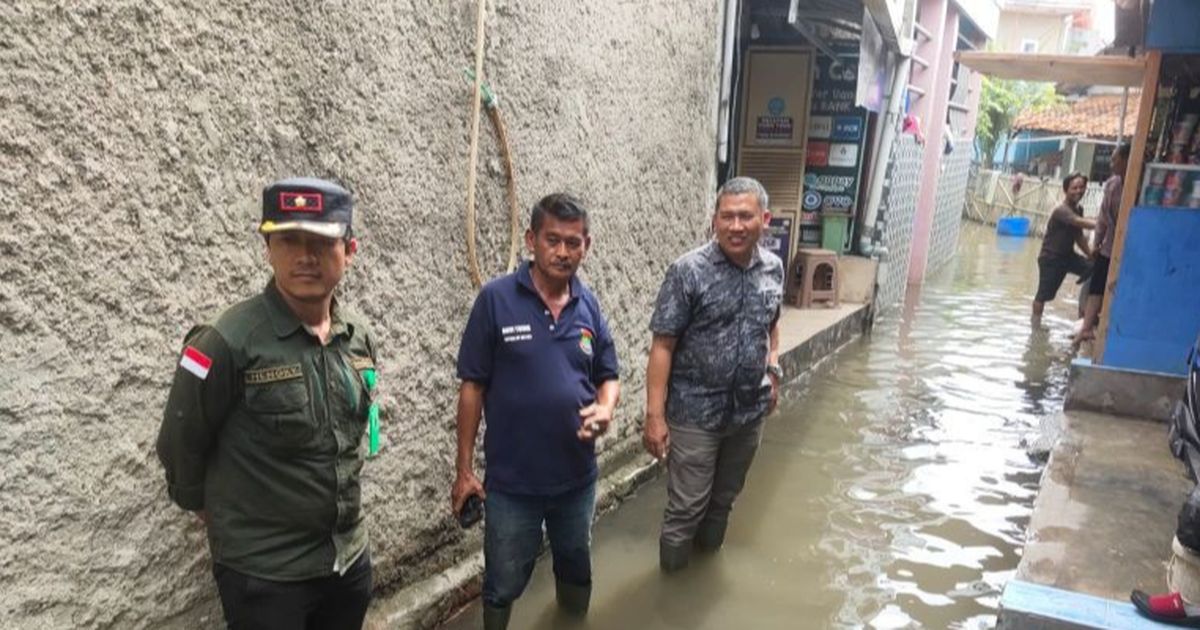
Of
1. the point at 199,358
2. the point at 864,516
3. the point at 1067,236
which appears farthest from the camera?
the point at 1067,236

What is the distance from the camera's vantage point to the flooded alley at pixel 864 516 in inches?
139

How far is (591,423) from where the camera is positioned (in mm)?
2785

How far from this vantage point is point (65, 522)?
190cm

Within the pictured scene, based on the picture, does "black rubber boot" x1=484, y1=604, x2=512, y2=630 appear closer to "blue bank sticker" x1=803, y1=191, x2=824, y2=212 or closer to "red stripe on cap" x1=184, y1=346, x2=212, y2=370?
"red stripe on cap" x1=184, y1=346, x2=212, y2=370

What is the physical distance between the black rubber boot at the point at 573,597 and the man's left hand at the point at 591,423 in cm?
80

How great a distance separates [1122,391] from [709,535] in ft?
11.1

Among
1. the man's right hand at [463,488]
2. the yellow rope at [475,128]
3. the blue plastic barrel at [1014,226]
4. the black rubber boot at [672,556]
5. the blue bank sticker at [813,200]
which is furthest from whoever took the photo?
the blue plastic barrel at [1014,226]

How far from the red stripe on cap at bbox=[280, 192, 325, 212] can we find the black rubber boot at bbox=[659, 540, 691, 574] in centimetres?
253

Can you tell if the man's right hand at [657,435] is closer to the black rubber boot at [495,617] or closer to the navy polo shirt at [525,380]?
the navy polo shirt at [525,380]

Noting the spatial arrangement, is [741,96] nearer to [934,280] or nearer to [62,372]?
[934,280]

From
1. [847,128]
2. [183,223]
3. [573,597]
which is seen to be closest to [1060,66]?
[847,128]

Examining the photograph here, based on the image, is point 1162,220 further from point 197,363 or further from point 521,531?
point 197,363

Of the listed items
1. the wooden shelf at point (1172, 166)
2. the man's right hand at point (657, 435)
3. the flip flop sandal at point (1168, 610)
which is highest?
the wooden shelf at point (1172, 166)

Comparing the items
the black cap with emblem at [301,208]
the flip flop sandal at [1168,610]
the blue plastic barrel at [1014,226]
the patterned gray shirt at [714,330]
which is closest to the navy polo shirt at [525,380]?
the patterned gray shirt at [714,330]
